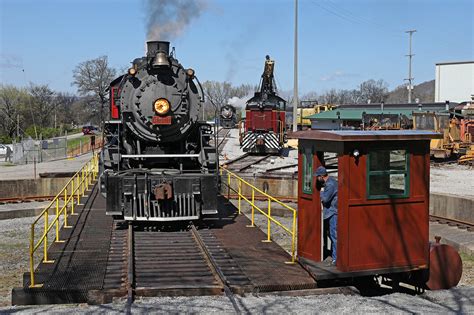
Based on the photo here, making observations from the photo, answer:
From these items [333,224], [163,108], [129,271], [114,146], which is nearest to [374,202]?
[333,224]

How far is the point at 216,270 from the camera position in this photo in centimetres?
897

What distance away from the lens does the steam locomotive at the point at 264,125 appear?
34312mm

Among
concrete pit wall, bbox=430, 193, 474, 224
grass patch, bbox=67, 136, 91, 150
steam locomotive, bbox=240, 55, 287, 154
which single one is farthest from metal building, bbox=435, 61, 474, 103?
concrete pit wall, bbox=430, 193, 474, 224

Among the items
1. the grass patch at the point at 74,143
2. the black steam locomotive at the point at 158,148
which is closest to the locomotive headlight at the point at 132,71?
the black steam locomotive at the point at 158,148

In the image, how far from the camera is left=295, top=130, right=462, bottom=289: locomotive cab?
27.1 feet

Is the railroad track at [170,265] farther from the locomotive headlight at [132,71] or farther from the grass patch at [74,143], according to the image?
the grass patch at [74,143]

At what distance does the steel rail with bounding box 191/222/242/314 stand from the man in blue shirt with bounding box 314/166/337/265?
1.71 meters

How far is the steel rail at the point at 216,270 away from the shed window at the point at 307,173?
1.86 meters

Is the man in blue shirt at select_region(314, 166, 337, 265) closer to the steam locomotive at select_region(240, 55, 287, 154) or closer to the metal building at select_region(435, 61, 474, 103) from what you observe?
the steam locomotive at select_region(240, 55, 287, 154)

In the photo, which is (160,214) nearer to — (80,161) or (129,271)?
(129,271)

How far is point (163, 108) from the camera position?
1273cm

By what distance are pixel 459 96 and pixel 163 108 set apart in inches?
2641

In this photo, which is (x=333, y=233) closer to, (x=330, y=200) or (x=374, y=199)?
(x=330, y=200)

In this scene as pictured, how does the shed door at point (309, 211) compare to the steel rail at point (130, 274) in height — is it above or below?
above
